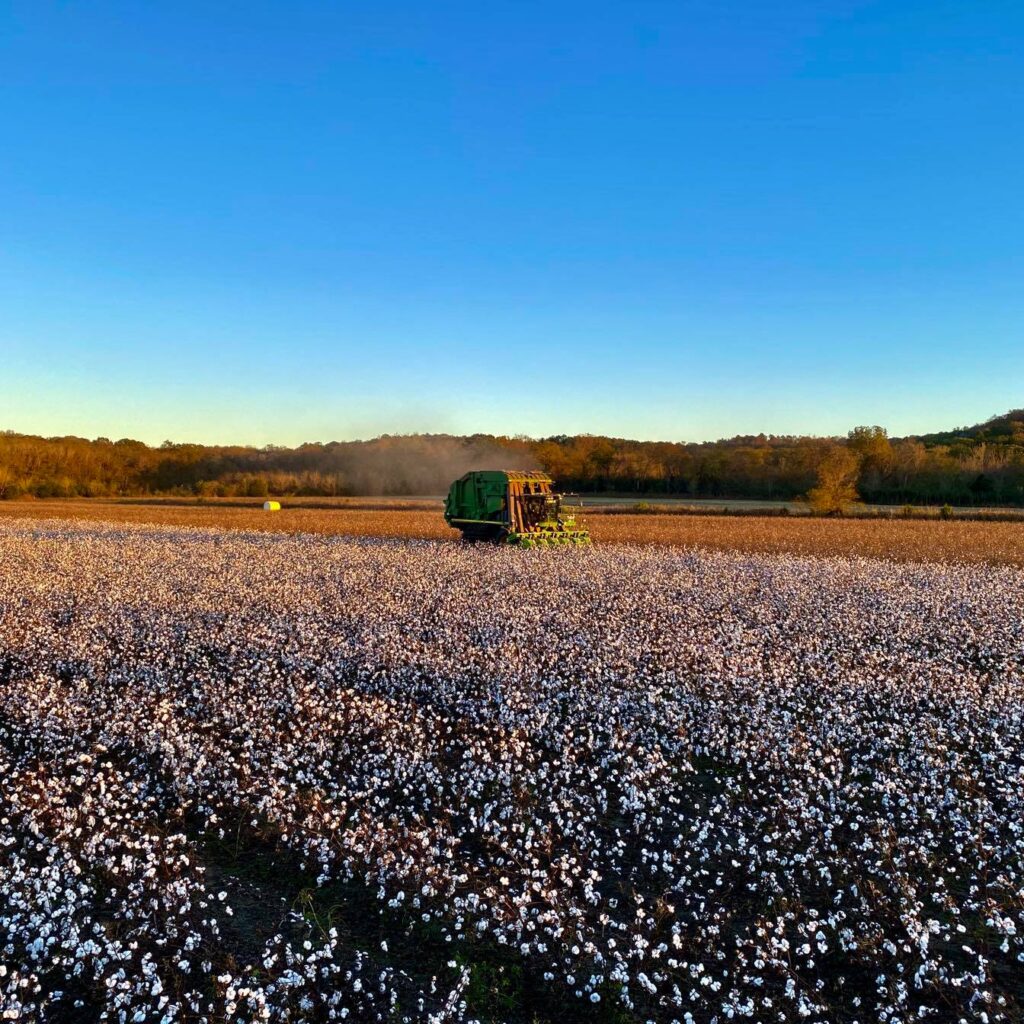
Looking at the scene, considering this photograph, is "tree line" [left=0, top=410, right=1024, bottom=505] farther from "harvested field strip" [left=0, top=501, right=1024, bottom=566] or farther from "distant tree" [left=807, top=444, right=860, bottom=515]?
"harvested field strip" [left=0, top=501, right=1024, bottom=566]

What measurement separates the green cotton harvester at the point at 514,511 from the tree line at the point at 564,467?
3345 cm

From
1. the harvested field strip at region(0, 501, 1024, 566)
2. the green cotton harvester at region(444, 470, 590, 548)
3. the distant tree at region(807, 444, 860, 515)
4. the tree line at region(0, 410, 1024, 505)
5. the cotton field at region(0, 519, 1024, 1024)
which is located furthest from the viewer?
the tree line at region(0, 410, 1024, 505)

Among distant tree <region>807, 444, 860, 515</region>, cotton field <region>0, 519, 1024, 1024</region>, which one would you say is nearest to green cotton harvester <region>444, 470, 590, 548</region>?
cotton field <region>0, 519, 1024, 1024</region>

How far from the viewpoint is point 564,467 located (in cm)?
8569

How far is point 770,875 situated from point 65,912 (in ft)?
17.5

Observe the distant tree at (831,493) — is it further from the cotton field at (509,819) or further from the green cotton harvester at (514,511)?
the cotton field at (509,819)

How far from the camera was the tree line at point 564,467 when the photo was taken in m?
66.8

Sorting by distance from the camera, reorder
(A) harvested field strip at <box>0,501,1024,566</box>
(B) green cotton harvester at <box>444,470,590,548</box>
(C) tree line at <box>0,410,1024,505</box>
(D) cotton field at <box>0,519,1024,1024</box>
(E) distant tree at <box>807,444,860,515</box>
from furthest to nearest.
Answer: (C) tree line at <box>0,410,1024,505</box> < (E) distant tree at <box>807,444,860,515</box> < (A) harvested field strip at <box>0,501,1024,566</box> < (B) green cotton harvester at <box>444,470,590,548</box> < (D) cotton field at <box>0,519,1024,1024</box>

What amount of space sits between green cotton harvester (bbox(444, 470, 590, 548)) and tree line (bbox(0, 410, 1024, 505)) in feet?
110

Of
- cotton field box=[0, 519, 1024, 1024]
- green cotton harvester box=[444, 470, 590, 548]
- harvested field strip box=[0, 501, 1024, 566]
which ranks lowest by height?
cotton field box=[0, 519, 1024, 1024]

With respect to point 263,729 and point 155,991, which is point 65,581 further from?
point 155,991

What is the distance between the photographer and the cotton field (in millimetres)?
4703

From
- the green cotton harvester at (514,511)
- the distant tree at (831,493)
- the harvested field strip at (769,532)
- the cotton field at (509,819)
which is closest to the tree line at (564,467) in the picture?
the distant tree at (831,493)

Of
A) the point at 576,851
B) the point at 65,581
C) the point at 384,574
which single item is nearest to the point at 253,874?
the point at 576,851
